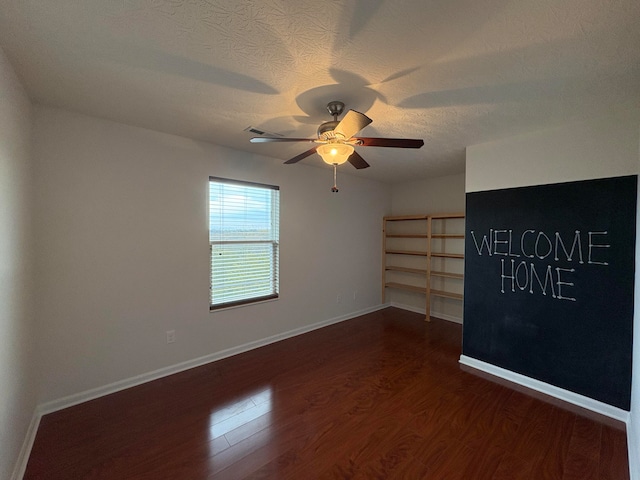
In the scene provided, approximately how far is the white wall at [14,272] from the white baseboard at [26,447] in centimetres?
5

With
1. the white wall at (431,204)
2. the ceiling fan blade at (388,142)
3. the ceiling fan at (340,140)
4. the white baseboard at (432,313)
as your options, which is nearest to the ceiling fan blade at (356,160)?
the ceiling fan at (340,140)

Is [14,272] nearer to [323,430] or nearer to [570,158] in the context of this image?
[323,430]

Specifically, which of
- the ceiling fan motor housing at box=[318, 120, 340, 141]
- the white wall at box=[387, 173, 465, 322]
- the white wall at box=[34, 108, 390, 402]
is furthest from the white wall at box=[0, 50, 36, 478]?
the white wall at box=[387, 173, 465, 322]

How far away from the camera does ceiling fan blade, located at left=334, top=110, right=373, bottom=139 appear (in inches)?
61.7

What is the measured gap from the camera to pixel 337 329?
402 cm

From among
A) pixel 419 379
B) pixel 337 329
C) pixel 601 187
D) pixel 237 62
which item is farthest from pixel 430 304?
pixel 237 62

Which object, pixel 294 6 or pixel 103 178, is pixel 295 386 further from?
pixel 294 6

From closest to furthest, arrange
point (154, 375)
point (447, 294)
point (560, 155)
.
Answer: point (560, 155), point (154, 375), point (447, 294)

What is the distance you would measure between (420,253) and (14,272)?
4.60 meters

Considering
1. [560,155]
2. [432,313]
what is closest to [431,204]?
[432,313]

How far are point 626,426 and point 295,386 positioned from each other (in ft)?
8.57

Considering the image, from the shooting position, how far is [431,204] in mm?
4680

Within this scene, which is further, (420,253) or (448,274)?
(420,253)

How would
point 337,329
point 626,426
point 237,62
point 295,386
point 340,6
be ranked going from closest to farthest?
1. point 340,6
2. point 237,62
3. point 626,426
4. point 295,386
5. point 337,329
